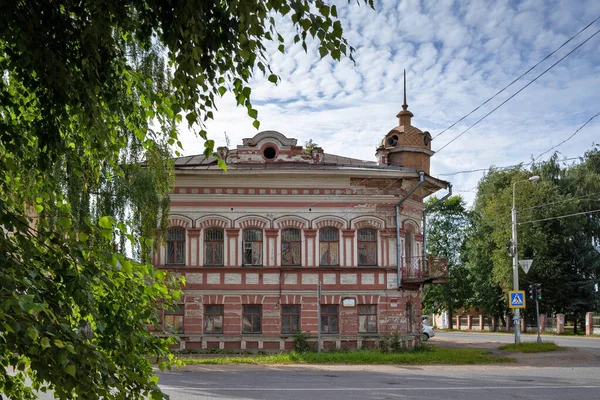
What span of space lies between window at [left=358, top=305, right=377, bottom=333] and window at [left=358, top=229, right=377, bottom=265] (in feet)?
5.79

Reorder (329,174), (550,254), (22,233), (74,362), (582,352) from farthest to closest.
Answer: (550,254) < (582,352) < (329,174) < (22,233) < (74,362)

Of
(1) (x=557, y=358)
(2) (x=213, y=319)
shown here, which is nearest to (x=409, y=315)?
(1) (x=557, y=358)

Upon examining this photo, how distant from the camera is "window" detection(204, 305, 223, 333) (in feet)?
84.4

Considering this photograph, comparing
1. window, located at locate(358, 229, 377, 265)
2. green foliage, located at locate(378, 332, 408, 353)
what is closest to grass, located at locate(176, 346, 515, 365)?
green foliage, located at locate(378, 332, 408, 353)

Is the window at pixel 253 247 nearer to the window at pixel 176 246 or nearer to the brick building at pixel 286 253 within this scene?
the brick building at pixel 286 253

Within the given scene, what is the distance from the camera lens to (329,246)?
26.1 meters

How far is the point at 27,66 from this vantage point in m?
3.68

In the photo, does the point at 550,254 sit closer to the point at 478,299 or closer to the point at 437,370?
the point at 478,299

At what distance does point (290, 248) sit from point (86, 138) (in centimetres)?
2148

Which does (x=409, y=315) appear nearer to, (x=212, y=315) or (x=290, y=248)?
(x=290, y=248)

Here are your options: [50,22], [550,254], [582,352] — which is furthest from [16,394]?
[550,254]

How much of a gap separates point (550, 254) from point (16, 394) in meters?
51.1

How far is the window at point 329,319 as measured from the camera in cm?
2583

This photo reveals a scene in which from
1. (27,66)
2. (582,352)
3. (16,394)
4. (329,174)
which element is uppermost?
(329,174)
